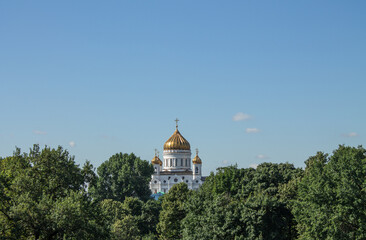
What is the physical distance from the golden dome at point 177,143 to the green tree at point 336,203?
324 ft

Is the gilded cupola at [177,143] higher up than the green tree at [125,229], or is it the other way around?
the gilded cupola at [177,143]

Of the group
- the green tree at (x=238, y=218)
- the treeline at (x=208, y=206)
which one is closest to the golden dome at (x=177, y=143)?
the treeline at (x=208, y=206)

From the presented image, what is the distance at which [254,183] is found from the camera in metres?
58.6

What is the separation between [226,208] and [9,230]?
15826mm

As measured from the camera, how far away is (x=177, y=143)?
144500 millimetres

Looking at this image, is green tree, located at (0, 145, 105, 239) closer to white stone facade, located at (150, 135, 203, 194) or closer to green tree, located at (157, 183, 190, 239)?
green tree, located at (157, 183, 190, 239)

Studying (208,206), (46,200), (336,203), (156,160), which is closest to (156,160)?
(156,160)

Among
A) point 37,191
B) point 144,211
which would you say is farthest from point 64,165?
point 144,211

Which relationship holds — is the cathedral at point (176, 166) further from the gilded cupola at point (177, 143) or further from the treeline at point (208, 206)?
the treeline at point (208, 206)

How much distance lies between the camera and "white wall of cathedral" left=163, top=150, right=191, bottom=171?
146m

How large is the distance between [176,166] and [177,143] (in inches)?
242

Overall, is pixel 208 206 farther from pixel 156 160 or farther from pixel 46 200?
pixel 156 160

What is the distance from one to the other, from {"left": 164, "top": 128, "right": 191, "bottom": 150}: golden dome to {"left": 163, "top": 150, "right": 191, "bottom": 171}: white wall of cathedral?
1.13m

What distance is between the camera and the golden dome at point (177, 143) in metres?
144
